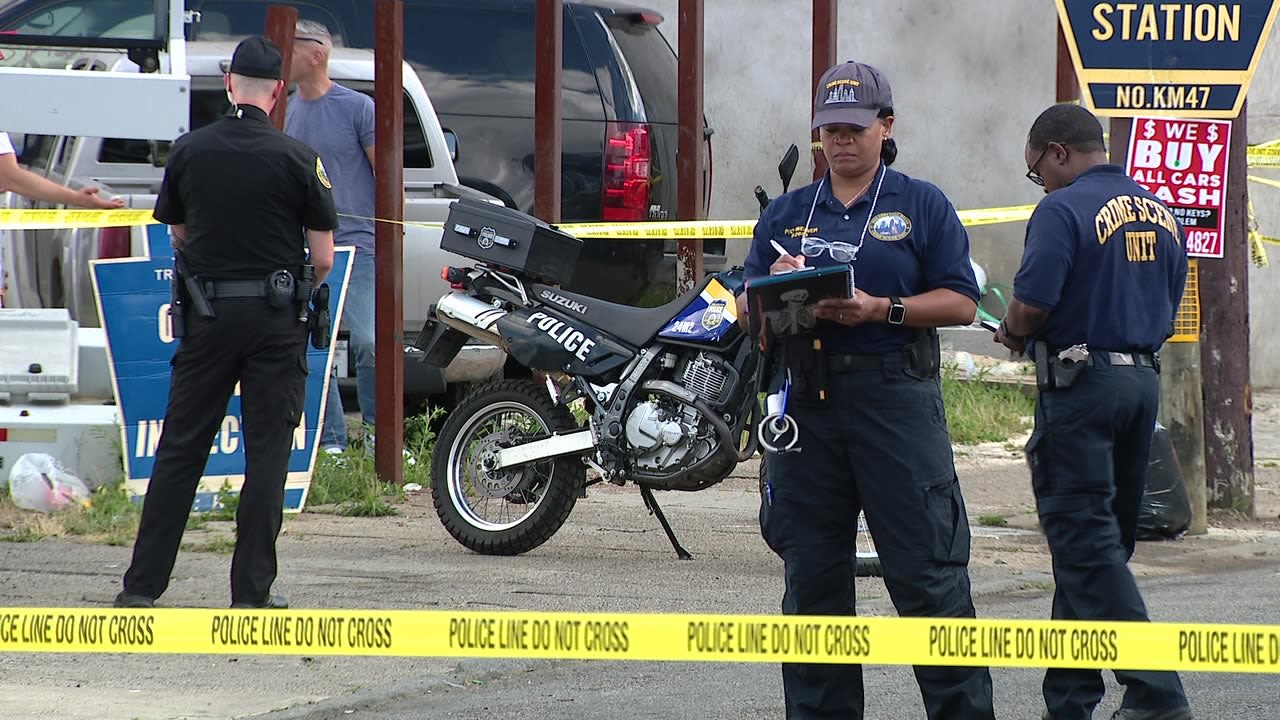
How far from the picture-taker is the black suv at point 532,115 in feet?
30.5

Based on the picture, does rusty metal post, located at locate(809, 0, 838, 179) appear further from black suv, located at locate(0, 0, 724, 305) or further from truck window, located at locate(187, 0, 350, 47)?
truck window, located at locate(187, 0, 350, 47)

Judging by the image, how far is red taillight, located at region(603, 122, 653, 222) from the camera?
9219mm

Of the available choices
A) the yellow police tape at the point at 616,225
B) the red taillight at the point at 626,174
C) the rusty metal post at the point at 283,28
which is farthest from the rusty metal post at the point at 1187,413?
the rusty metal post at the point at 283,28

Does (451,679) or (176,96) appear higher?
(176,96)

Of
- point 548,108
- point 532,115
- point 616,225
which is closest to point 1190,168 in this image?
point 616,225

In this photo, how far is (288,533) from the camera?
291 inches

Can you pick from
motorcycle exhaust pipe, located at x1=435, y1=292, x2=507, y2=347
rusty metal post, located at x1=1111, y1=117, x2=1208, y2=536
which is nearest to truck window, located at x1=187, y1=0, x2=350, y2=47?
motorcycle exhaust pipe, located at x1=435, y1=292, x2=507, y2=347

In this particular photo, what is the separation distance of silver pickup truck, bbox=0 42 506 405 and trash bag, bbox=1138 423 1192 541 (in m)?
3.44

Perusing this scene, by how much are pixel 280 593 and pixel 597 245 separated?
3.69 metres

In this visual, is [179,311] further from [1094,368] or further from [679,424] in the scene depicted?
[1094,368]

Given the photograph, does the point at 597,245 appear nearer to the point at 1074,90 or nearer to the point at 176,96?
the point at 1074,90

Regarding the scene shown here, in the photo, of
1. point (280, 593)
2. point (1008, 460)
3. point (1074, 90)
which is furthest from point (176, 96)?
point (1008, 460)

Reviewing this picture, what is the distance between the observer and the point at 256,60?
5.77 m

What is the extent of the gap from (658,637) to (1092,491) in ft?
5.24
